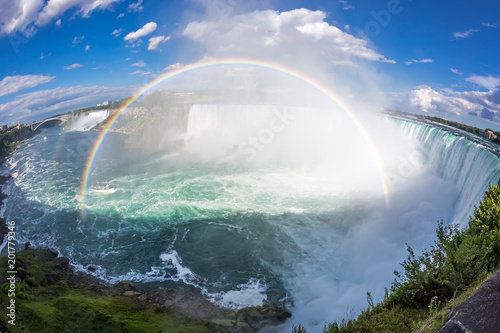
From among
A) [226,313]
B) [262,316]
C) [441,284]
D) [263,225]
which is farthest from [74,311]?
[441,284]

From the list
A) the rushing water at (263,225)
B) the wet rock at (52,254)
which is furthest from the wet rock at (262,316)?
the wet rock at (52,254)

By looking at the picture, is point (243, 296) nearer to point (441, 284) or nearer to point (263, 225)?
point (263, 225)

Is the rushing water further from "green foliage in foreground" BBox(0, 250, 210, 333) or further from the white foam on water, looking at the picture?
"green foliage in foreground" BBox(0, 250, 210, 333)

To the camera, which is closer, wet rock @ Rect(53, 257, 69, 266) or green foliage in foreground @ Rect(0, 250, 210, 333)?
green foliage in foreground @ Rect(0, 250, 210, 333)

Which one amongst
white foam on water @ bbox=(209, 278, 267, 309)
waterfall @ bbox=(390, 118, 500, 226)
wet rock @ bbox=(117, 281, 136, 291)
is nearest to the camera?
white foam on water @ bbox=(209, 278, 267, 309)

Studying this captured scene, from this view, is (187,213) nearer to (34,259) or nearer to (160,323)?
(34,259)

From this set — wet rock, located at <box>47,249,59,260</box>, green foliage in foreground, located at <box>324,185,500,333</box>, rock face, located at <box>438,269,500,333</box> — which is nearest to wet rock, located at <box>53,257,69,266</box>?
wet rock, located at <box>47,249,59,260</box>
